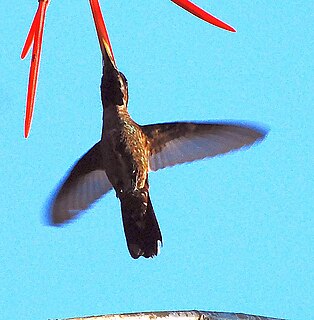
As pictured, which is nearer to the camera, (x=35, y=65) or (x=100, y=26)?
(x=35, y=65)

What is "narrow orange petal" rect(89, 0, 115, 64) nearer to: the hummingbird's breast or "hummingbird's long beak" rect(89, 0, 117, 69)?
"hummingbird's long beak" rect(89, 0, 117, 69)

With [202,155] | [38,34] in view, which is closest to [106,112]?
[202,155]

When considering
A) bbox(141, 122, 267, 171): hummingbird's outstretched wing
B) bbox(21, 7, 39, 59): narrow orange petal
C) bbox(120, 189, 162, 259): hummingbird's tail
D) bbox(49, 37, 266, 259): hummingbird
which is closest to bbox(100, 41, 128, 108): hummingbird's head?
bbox(49, 37, 266, 259): hummingbird

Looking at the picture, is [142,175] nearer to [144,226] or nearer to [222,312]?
[144,226]

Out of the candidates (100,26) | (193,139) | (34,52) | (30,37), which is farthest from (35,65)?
(193,139)

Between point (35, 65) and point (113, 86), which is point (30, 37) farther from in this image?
point (113, 86)

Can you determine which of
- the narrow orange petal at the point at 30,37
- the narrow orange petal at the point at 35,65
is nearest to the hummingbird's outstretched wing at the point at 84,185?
the narrow orange petal at the point at 30,37
